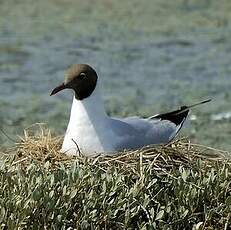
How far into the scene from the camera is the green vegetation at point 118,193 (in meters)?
4.34

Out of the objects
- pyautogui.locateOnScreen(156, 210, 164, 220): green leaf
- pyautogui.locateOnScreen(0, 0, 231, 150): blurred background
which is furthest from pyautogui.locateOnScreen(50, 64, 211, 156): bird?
pyautogui.locateOnScreen(0, 0, 231, 150): blurred background

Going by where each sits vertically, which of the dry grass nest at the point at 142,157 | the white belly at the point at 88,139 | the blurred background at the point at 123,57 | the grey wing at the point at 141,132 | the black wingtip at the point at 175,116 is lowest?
the blurred background at the point at 123,57

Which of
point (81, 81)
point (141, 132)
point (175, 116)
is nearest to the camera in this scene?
point (81, 81)

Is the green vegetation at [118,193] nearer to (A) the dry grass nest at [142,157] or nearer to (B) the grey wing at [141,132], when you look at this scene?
(A) the dry grass nest at [142,157]

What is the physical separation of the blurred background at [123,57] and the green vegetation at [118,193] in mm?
3710

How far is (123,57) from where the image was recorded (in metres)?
13.0

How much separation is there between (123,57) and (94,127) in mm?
7164

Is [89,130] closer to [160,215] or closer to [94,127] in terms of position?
[94,127]

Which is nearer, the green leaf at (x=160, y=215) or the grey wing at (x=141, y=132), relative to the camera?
the green leaf at (x=160, y=215)

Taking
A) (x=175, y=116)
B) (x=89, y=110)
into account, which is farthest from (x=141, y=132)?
(x=175, y=116)

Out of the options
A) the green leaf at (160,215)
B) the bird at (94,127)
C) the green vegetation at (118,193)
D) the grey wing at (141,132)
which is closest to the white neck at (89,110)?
the bird at (94,127)

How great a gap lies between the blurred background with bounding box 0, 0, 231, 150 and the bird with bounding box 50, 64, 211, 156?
101 inches

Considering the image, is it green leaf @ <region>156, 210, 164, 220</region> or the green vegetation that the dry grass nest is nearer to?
the green vegetation

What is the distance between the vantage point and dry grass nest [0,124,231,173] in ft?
16.5
